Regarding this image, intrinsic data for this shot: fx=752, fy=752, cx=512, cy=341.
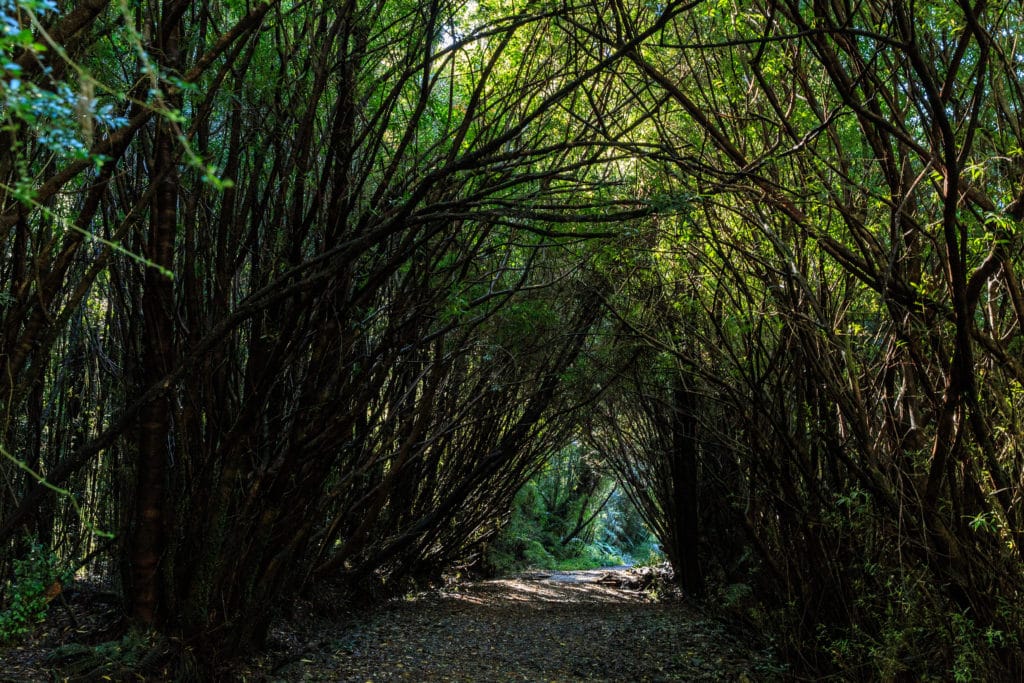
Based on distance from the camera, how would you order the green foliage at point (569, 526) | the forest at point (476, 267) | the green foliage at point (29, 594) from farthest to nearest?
the green foliage at point (569, 526)
the green foliage at point (29, 594)
the forest at point (476, 267)

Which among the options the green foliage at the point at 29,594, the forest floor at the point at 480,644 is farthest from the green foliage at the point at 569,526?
the green foliage at the point at 29,594

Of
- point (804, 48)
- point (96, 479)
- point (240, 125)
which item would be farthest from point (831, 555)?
point (96, 479)

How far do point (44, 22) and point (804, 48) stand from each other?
3865 mm

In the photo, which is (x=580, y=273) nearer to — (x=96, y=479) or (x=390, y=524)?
(x=390, y=524)

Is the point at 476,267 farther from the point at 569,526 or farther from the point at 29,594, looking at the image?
the point at 569,526

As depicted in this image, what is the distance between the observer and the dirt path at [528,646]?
542 cm

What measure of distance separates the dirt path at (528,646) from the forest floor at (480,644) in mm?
11

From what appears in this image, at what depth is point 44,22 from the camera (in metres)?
2.67

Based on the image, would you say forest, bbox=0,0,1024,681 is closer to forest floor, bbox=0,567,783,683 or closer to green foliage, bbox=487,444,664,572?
forest floor, bbox=0,567,783,683

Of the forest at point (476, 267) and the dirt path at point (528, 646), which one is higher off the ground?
the forest at point (476, 267)

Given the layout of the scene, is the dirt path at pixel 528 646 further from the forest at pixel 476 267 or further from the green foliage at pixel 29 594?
the green foliage at pixel 29 594

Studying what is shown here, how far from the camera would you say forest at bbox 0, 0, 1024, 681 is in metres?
3.15

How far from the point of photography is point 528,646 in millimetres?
6770

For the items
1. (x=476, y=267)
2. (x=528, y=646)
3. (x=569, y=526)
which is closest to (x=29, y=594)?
(x=476, y=267)
